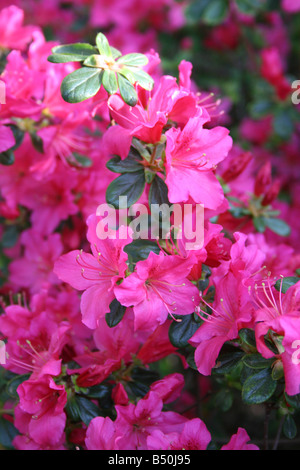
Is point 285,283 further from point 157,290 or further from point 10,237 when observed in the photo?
point 10,237

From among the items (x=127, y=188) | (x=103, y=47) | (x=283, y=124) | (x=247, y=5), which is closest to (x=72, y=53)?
(x=103, y=47)

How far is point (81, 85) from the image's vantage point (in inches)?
46.9

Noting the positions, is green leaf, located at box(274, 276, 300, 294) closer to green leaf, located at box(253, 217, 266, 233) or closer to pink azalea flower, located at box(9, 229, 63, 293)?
green leaf, located at box(253, 217, 266, 233)

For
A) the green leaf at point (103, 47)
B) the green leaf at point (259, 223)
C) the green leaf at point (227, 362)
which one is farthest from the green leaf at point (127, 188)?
the green leaf at point (259, 223)

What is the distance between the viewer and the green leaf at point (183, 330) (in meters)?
1.21

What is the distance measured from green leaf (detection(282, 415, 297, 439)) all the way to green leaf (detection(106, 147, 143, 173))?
68 cm

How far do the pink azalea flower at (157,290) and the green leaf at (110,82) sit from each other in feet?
1.21

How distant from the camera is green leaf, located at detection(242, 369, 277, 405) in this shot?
3.62 feet

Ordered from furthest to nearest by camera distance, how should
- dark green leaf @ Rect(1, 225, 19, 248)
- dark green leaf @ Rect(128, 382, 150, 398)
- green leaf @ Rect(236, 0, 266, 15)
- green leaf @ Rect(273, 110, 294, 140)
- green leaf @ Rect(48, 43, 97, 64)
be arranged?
1. green leaf @ Rect(273, 110, 294, 140)
2. green leaf @ Rect(236, 0, 266, 15)
3. dark green leaf @ Rect(1, 225, 19, 248)
4. dark green leaf @ Rect(128, 382, 150, 398)
5. green leaf @ Rect(48, 43, 97, 64)

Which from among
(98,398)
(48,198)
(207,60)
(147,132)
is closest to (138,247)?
(147,132)

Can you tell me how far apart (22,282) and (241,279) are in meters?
0.80

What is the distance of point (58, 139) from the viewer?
5.12 ft

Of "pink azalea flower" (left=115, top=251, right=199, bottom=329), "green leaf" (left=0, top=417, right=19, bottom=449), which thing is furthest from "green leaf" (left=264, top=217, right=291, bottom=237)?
"green leaf" (left=0, top=417, right=19, bottom=449)

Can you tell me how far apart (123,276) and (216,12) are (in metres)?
1.57
